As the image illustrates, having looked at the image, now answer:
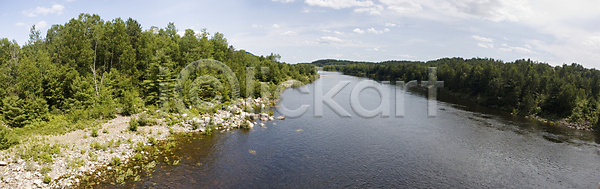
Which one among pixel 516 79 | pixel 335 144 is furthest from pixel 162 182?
pixel 516 79

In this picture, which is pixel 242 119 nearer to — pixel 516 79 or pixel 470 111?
pixel 470 111

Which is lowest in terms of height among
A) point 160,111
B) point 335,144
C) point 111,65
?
point 335,144

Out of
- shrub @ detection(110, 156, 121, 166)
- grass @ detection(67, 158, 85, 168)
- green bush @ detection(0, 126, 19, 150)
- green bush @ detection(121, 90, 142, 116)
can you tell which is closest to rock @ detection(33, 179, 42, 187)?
grass @ detection(67, 158, 85, 168)

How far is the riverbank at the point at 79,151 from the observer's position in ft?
60.0

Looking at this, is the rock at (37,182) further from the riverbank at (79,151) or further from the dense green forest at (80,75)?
the dense green forest at (80,75)

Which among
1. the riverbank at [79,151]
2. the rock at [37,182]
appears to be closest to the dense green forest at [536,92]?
the riverbank at [79,151]

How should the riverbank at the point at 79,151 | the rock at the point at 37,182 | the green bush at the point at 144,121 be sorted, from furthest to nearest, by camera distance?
1. the green bush at the point at 144,121
2. the riverbank at the point at 79,151
3. the rock at the point at 37,182

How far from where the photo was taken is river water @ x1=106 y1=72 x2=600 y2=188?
22328mm

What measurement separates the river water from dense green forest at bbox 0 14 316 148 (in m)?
12.5

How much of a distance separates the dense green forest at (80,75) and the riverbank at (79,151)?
Result: 2150mm

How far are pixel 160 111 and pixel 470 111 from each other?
5329 cm

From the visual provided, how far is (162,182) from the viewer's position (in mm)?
20188

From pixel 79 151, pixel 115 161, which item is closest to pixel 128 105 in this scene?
pixel 79 151

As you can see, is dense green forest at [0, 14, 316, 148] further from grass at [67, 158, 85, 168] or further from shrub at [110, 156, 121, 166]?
shrub at [110, 156, 121, 166]
